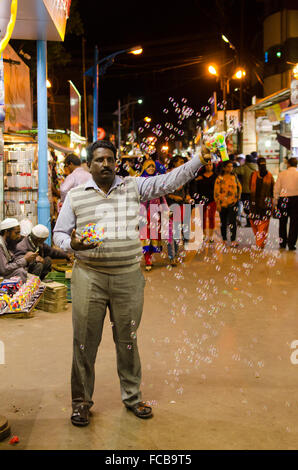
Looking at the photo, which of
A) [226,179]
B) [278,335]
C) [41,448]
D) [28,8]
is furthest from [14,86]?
[41,448]

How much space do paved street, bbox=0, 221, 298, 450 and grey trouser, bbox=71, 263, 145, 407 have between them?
0.27 metres

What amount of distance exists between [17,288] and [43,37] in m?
4.83

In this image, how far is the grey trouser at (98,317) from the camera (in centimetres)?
390

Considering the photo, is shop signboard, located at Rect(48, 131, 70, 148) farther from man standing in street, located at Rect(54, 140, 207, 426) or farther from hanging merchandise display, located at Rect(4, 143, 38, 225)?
man standing in street, located at Rect(54, 140, 207, 426)

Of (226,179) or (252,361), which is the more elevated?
(226,179)

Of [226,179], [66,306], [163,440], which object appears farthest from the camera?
[226,179]

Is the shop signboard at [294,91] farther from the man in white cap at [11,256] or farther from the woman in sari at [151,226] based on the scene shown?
the man in white cap at [11,256]

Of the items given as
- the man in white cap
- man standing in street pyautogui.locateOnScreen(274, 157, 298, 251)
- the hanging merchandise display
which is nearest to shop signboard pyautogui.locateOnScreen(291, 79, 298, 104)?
man standing in street pyautogui.locateOnScreen(274, 157, 298, 251)

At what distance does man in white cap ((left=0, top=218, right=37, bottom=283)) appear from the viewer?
7258 mm

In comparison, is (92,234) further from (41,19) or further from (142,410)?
(41,19)

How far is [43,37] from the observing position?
370 inches

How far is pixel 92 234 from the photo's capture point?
3.68 metres
